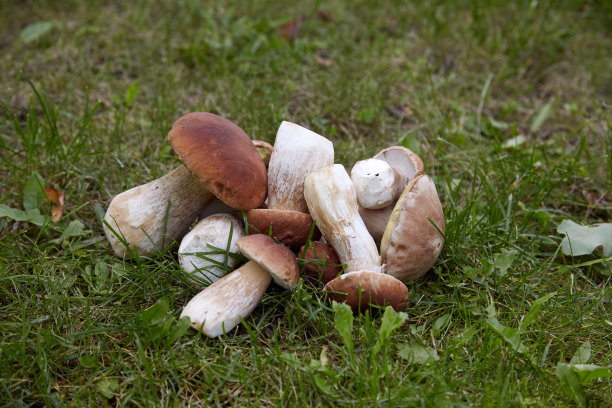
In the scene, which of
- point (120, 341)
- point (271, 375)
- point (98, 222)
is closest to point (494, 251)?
point (271, 375)

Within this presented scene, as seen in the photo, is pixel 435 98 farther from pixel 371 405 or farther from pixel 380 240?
pixel 371 405

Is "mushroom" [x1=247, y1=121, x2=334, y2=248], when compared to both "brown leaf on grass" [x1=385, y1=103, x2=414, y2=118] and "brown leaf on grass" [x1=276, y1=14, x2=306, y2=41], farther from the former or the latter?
"brown leaf on grass" [x1=276, y1=14, x2=306, y2=41]

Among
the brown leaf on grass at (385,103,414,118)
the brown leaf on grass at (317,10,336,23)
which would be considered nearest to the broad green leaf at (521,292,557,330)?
the brown leaf on grass at (385,103,414,118)

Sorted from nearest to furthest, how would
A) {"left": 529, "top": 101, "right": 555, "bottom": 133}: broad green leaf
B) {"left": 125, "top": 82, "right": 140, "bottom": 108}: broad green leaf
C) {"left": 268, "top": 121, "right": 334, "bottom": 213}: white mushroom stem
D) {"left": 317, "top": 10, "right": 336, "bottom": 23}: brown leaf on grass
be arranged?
{"left": 268, "top": 121, "right": 334, "bottom": 213}: white mushroom stem < {"left": 125, "top": 82, "right": 140, "bottom": 108}: broad green leaf < {"left": 529, "top": 101, "right": 555, "bottom": 133}: broad green leaf < {"left": 317, "top": 10, "right": 336, "bottom": 23}: brown leaf on grass

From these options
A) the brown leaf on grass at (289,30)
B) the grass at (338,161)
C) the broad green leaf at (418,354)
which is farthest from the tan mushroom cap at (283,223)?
the brown leaf on grass at (289,30)

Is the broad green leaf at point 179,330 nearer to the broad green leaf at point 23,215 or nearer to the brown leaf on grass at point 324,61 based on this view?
the broad green leaf at point 23,215

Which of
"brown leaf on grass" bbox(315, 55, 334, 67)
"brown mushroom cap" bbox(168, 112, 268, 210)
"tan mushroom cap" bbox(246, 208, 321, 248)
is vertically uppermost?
"brown mushroom cap" bbox(168, 112, 268, 210)
